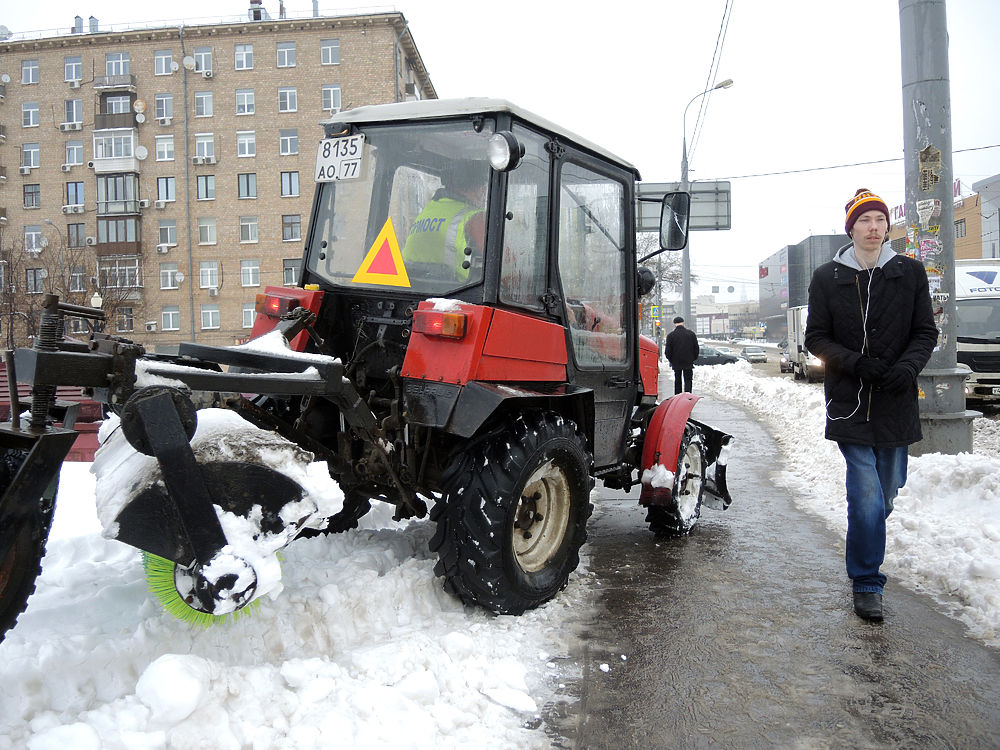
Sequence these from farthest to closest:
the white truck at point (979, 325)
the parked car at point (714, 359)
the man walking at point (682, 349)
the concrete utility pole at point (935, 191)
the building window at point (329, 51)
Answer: the building window at point (329, 51)
the parked car at point (714, 359)
the man walking at point (682, 349)
the white truck at point (979, 325)
the concrete utility pole at point (935, 191)

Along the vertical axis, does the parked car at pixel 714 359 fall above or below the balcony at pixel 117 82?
below

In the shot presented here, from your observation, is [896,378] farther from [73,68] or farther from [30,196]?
[30,196]

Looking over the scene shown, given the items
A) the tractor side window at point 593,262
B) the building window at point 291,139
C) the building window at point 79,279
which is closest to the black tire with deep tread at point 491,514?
the tractor side window at point 593,262

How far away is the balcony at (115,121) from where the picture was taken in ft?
145

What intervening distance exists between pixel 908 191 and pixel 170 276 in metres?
44.4

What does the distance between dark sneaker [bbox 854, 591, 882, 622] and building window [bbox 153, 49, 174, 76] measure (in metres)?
49.4

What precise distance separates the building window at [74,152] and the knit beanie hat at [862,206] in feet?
167

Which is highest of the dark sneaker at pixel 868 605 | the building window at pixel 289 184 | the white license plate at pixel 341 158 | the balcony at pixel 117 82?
the balcony at pixel 117 82

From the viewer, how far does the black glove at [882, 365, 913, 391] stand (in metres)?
3.74

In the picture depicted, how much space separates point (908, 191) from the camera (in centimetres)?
729

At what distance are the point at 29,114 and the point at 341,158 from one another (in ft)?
171

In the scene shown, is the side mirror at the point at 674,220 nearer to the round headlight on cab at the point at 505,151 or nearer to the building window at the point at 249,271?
the round headlight on cab at the point at 505,151

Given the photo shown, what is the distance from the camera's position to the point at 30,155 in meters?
46.4

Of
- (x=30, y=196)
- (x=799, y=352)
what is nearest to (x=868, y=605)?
(x=799, y=352)
